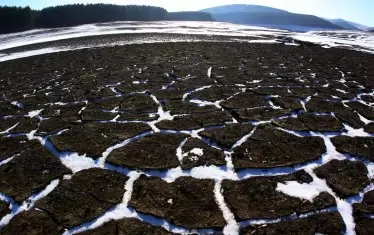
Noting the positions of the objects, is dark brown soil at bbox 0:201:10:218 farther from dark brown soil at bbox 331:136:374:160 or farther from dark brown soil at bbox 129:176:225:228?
dark brown soil at bbox 331:136:374:160

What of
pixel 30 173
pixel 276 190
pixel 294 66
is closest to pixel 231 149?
pixel 276 190

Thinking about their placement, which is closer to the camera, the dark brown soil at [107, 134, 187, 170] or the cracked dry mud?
the cracked dry mud

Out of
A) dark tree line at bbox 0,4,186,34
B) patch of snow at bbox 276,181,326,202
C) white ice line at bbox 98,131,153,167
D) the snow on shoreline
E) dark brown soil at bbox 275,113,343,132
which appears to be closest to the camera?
patch of snow at bbox 276,181,326,202

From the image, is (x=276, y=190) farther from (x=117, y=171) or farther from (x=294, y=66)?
(x=294, y=66)

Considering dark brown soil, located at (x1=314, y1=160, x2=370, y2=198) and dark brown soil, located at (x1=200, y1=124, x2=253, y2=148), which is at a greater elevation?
dark brown soil, located at (x1=200, y1=124, x2=253, y2=148)

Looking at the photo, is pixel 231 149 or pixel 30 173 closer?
pixel 30 173

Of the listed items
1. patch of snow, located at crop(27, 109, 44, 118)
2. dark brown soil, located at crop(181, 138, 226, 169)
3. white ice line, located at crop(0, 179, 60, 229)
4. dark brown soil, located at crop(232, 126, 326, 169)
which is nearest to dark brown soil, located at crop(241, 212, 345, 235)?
dark brown soil, located at crop(232, 126, 326, 169)

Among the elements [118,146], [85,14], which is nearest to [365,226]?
[118,146]
